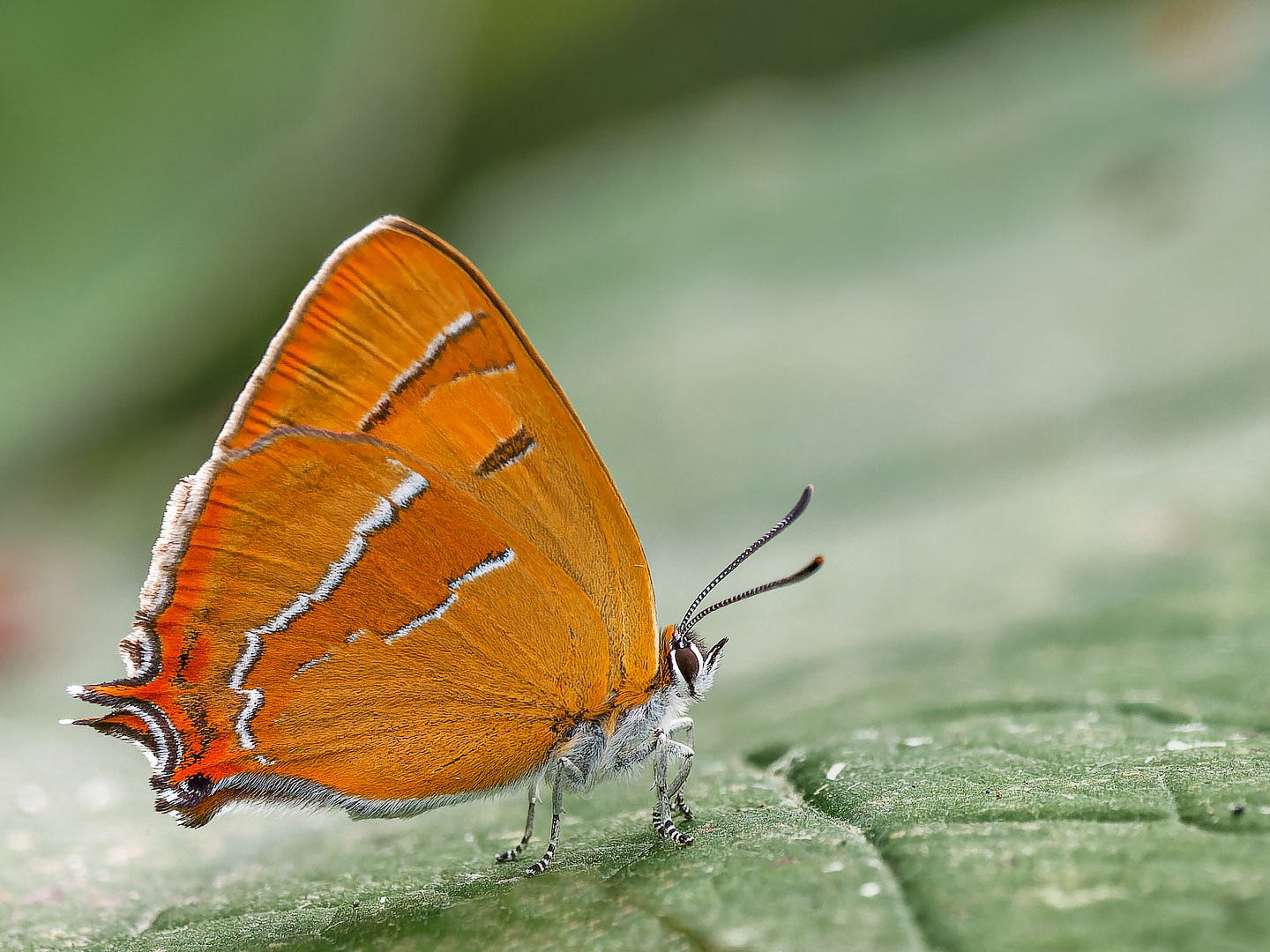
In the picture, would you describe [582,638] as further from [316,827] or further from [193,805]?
[316,827]

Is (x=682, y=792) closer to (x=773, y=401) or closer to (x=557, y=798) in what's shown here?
(x=557, y=798)

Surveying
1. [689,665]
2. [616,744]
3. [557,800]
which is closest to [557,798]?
[557,800]

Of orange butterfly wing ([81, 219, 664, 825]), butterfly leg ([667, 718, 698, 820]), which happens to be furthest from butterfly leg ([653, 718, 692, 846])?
orange butterfly wing ([81, 219, 664, 825])

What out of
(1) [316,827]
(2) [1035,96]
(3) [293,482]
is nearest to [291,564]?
(3) [293,482]

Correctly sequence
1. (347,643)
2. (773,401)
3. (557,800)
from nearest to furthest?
1. (347,643)
2. (557,800)
3. (773,401)

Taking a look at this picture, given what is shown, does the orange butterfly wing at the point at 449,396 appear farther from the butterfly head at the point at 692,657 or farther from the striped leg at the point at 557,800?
the striped leg at the point at 557,800

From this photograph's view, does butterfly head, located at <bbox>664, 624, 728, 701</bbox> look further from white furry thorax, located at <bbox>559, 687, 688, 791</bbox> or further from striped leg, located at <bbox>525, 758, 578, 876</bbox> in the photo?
striped leg, located at <bbox>525, 758, 578, 876</bbox>
